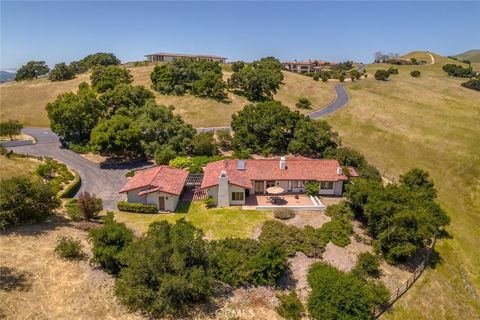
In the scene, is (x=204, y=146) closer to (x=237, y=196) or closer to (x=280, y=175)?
(x=280, y=175)

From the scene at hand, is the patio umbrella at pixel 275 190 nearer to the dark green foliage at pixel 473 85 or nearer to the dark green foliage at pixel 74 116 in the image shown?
the dark green foliage at pixel 74 116

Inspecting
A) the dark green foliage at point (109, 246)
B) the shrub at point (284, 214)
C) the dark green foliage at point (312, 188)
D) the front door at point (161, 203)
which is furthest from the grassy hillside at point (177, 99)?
the dark green foliage at point (109, 246)

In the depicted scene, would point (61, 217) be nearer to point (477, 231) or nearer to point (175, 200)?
point (175, 200)

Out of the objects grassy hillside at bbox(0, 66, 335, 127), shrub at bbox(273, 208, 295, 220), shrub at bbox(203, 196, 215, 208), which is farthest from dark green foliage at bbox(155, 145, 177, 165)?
grassy hillside at bbox(0, 66, 335, 127)

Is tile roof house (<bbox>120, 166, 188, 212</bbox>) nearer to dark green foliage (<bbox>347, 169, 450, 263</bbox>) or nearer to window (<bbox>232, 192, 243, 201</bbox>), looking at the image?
window (<bbox>232, 192, 243, 201</bbox>)

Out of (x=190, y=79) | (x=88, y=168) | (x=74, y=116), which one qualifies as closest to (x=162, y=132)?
(x=88, y=168)
